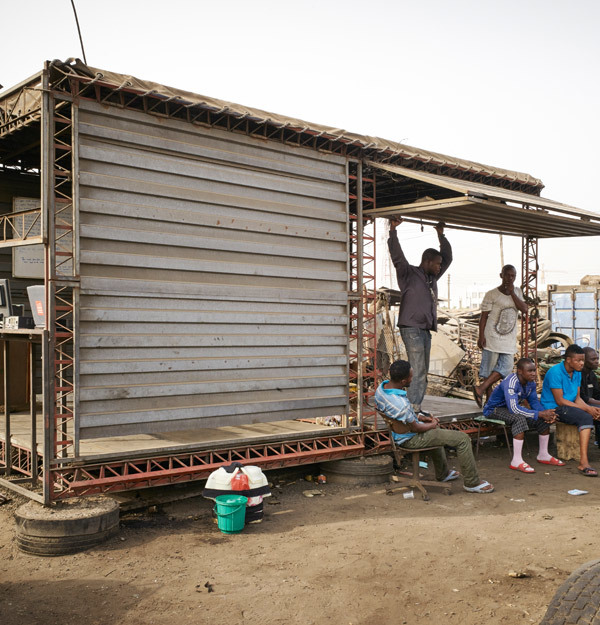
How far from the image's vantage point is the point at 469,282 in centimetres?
12406

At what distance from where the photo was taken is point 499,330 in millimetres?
10367

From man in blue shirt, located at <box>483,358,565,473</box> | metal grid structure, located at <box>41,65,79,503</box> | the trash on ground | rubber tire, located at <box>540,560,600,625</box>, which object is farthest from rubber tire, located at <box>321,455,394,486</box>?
rubber tire, located at <box>540,560,600,625</box>

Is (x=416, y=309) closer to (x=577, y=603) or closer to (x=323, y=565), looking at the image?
(x=323, y=565)

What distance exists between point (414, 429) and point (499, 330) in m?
3.54

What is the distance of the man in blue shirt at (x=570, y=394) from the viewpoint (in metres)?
9.05

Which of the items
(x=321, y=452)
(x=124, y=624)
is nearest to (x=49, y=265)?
(x=124, y=624)

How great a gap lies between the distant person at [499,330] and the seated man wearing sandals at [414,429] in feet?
9.19

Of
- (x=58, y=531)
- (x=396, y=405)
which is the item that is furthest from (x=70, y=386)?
(x=396, y=405)

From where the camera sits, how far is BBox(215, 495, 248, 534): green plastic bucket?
6348 millimetres

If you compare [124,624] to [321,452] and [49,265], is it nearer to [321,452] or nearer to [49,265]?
[49,265]

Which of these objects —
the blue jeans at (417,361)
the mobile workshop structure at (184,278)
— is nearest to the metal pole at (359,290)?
the mobile workshop structure at (184,278)

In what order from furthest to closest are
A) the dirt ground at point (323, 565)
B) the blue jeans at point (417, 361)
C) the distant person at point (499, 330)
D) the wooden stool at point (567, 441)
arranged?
1. the distant person at point (499, 330)
2. the wooden stool at point (567, 441)
3. the blue jeans at point (417, 361)
4. the dirt ground at point (323, 565)

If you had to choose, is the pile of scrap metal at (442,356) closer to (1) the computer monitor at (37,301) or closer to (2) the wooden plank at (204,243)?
(2) the wooden plank at (204,243)

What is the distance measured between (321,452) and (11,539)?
11.8ft
